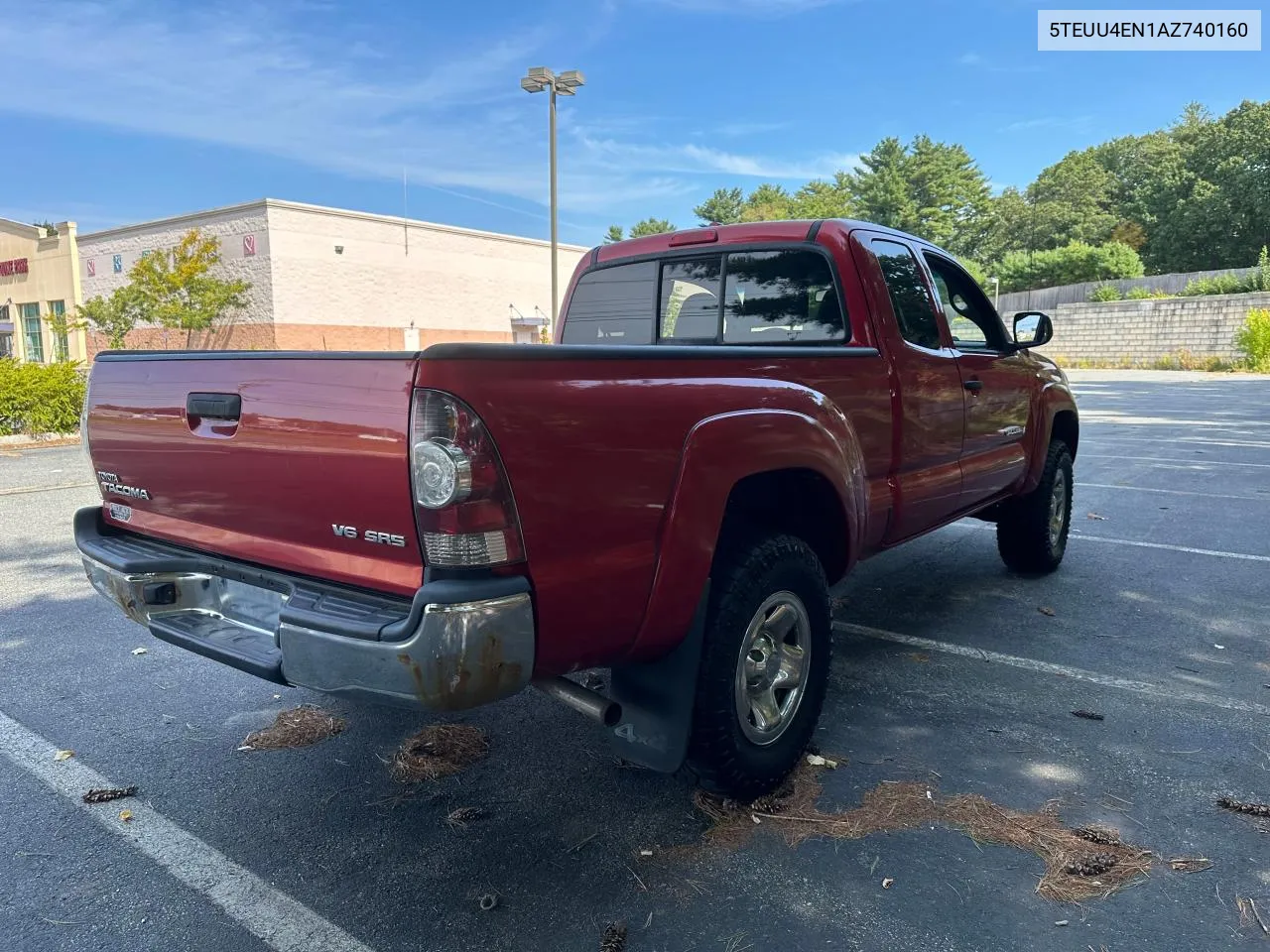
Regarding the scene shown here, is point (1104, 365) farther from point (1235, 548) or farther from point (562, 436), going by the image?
point (562, 436)

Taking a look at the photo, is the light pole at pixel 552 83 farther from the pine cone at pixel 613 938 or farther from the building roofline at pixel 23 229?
the building roofline at pixel 23 229

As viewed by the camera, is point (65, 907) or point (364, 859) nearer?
point (65, 907)

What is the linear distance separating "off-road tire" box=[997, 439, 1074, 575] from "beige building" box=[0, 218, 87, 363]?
39.3 m

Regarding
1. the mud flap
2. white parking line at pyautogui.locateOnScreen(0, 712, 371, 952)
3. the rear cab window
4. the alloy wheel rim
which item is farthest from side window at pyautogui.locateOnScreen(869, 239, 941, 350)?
white parking line at pyautogui.locateOnScreen(0, 712, 371, 952)

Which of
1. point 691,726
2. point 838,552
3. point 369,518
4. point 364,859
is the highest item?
point 369,518

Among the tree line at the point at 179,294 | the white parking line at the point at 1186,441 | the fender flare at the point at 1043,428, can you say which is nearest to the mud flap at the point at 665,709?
the fender flare at the point at 1043,428

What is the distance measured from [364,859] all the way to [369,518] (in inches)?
44.4

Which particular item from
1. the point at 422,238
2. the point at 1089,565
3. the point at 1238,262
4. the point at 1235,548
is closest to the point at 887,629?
the point at 1089,565

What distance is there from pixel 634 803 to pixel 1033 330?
344 centimetres

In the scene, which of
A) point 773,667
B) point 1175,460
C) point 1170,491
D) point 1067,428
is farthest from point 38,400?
point 1175,460

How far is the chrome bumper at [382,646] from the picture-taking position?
6.52 ft

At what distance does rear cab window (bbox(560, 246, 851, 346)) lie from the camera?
373 cm

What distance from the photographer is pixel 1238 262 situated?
52344 mm

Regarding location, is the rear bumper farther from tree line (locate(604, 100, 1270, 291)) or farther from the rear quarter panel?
tree line (locate(604, 100, 1270, 291))
